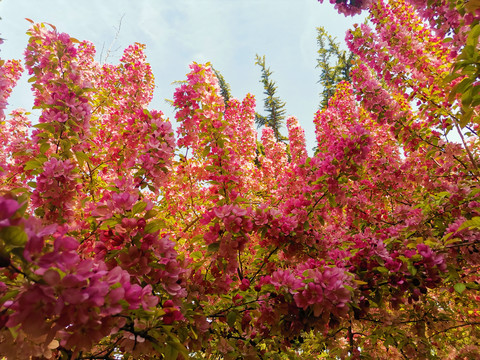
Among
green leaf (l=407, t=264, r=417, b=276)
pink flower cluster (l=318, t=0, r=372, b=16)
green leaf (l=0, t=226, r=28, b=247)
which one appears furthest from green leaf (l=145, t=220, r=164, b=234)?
pink flower cluster (l=318, t=0, r=372, b=16)

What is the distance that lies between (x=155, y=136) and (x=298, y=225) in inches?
61.6

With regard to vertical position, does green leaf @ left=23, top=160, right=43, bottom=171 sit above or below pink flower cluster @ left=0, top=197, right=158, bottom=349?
above

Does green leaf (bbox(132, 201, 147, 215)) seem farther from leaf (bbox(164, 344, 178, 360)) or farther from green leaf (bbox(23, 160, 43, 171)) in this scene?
green leaf (bbox(23, 160, 43, 171))

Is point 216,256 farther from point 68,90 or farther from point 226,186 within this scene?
point 68,90

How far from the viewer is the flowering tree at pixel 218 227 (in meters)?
0.96

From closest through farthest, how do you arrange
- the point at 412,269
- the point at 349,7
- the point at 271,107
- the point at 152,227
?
the point at 152,227 < the point at 412,269 < the point at 349,7 < the point at 271,107

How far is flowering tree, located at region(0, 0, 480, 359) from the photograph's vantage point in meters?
0.96

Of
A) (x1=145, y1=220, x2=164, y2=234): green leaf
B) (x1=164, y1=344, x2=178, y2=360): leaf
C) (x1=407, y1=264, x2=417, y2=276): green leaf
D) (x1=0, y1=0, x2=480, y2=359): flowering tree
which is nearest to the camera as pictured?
(x1=0, y1=0, x2=480, y2=359): flowering tree

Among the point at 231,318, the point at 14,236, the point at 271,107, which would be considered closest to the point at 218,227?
the point at 231,318

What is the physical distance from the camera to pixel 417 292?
172cm

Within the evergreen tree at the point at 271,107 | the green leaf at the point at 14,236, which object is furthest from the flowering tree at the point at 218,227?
the evergreen tree at the point at 271,107

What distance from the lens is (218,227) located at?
2010 millimetres

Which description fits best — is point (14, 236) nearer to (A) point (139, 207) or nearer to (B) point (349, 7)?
(A) point (139, 207)

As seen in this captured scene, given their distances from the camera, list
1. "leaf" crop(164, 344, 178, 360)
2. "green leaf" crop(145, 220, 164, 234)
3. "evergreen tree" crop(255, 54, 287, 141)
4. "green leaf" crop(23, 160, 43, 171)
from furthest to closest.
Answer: "evergreen tree" crop(255, 54, 287, 141), "green leaf" crop(23, 160, 43, 171), "green leaf" crop(145, 220, 164, 234), "leaf" crop(164, 344, 178, 360)
